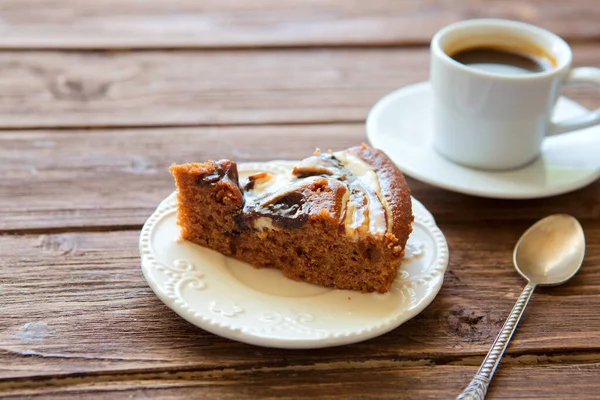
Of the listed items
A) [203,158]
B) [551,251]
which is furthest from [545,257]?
[203,158]

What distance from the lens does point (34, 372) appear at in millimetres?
1184

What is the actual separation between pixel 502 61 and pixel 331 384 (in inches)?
→ 39.6

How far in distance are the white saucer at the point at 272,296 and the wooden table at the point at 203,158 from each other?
6 centimetres

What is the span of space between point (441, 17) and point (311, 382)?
68.3 inches

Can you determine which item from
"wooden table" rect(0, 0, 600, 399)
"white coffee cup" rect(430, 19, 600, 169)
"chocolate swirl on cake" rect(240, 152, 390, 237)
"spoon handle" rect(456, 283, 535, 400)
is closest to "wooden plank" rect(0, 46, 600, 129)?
"wooden table" rect(0, 0, 600, 399)

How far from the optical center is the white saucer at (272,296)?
120cm

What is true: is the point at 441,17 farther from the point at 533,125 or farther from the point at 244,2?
the point at 533,125

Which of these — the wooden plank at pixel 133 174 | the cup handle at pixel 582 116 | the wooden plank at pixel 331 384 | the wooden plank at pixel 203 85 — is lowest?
the wooden plank at pixel 331 384

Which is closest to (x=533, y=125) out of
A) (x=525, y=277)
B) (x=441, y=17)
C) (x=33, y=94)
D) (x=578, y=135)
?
(x=578, y=135)

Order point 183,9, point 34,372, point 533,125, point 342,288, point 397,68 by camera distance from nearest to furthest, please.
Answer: point 34,372
point 342,288
point 533,125
point 397,68
point 183,9

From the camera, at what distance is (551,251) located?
1493mm

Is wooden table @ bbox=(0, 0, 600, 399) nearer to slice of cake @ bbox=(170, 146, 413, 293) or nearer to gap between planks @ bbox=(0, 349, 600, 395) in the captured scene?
gap between planks @ bbox=(0, 349, 600, 395)

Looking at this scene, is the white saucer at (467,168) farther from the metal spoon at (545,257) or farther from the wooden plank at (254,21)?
the wooden plank at (254,21)

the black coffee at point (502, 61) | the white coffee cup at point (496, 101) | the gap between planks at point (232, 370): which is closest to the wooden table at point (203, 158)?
the gap between planks at point (232, 370)
